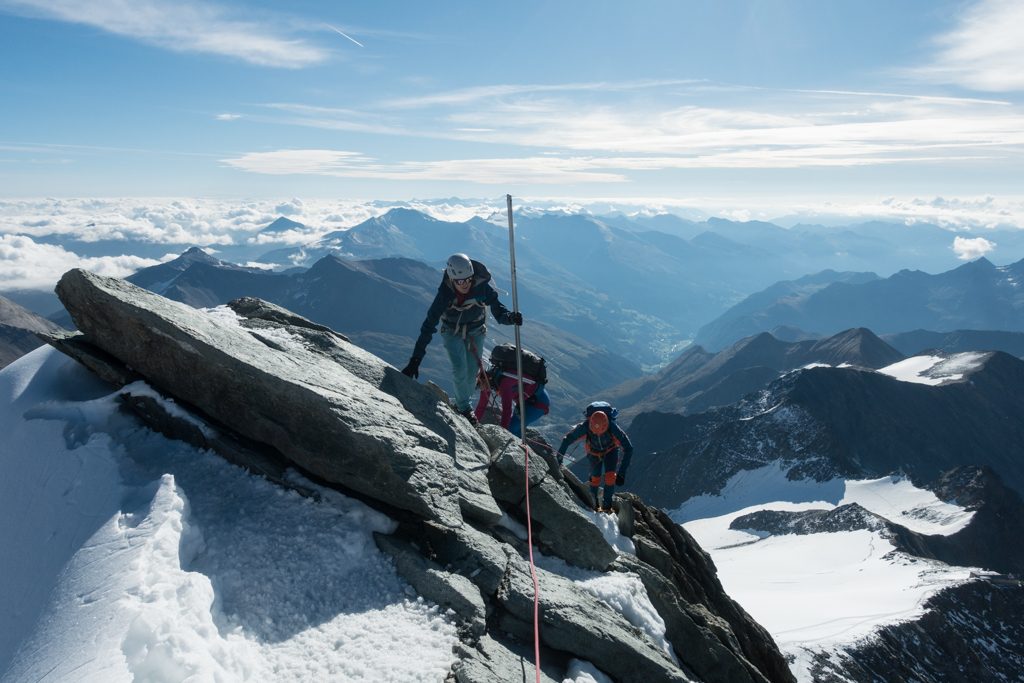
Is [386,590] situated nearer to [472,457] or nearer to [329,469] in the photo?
[329,469]

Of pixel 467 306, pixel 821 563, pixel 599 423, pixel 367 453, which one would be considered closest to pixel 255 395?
pixel 367 453

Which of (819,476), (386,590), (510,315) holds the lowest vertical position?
(819,476)

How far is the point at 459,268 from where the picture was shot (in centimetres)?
1748

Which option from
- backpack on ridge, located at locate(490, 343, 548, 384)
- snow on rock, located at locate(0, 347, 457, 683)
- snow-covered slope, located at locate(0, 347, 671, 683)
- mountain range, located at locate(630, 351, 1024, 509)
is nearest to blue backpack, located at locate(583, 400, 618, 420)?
backpack on ridge, located at locate(490, 343, 548, 384)

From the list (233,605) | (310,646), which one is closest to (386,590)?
(310,646)

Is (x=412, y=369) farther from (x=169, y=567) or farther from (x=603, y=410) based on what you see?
(x=169, y=567)

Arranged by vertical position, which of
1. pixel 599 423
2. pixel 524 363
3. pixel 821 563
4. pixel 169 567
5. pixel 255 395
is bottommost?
pixel 821 563

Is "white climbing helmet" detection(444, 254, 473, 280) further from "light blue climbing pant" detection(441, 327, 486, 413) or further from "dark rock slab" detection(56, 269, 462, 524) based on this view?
"dark rock slab" detection(56, 269, 462, 524)

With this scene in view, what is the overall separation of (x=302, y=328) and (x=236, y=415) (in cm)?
559

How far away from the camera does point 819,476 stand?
152 meters

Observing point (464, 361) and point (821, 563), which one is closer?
point (464, 361)

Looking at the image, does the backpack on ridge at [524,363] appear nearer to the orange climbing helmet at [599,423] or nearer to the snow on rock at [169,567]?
the orange climbing helmet at [599,423]

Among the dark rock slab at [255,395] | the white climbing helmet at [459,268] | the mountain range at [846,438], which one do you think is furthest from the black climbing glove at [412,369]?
the mountain range at [846,438]

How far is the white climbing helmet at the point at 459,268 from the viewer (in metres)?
17.5
